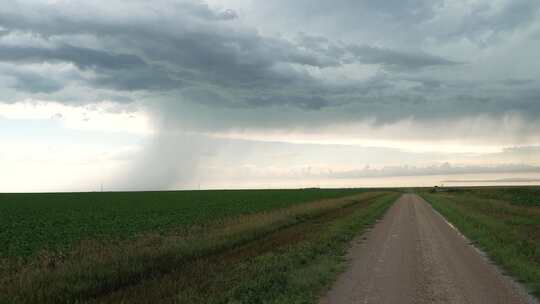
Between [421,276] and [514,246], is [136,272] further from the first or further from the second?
[514,246]

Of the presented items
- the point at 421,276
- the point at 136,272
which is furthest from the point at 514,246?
the point at 136,272

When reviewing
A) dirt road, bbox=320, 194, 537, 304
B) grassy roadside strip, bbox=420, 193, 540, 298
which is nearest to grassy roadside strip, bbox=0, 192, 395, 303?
dirt road, bbox=320, 194, 537, 304

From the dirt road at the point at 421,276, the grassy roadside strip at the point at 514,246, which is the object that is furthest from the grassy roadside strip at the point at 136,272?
the grassy roadside strip at the point at 514,246

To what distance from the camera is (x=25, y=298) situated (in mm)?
10281

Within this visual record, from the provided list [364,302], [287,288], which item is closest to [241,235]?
[287,288]

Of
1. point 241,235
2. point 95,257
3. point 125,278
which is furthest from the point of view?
point 241,235

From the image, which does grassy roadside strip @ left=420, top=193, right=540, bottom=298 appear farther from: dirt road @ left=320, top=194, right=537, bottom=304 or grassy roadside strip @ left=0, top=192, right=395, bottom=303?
grassy roadside strip @ left=0, top=192, right=395, bottom=303

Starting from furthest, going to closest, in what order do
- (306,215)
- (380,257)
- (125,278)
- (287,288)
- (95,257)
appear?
(306,215) → (380,257) → (95,257) → (125,278) → (287,288)

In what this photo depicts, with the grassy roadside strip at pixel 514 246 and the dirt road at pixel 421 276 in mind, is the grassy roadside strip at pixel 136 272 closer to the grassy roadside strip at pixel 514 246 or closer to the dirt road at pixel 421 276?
the dirt road at pixel 421 276

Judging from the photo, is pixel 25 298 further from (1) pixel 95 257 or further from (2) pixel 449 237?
(2) pixel 449 237

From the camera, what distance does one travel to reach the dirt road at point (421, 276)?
10.2 metres

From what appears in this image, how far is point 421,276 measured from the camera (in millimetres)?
12648

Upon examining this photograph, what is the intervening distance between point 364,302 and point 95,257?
29.6 feet

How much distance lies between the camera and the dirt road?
33.6ft
